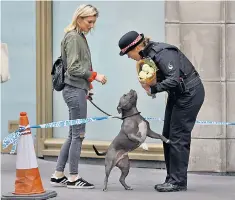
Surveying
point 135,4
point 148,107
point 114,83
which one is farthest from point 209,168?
point 135,4

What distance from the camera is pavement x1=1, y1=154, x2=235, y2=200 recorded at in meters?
6.82

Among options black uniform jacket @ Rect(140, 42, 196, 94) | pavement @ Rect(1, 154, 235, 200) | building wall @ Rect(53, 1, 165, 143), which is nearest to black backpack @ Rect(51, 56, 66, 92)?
black uniform jacket @ Rect(140, 42, 196, 94)

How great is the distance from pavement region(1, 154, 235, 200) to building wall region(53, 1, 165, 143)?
0.59m

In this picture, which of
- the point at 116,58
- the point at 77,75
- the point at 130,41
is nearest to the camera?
the point at 130,41

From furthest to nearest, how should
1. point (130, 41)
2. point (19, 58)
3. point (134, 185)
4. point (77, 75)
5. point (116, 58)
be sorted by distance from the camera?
point (19, 58) < point (116, 58) < point (134, 185) < point (77, 75) < point (130, 41)

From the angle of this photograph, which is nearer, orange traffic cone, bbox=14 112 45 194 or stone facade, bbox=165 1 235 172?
orange traffic cone, bbox=14 112 45 194

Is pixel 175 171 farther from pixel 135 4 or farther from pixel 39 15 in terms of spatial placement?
pixel 39 15

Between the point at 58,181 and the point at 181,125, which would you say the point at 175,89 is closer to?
the point at 181,125

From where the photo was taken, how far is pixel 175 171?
696cm

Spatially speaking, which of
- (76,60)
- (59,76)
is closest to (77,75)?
(76,60)

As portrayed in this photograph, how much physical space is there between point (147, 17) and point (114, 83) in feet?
3.05

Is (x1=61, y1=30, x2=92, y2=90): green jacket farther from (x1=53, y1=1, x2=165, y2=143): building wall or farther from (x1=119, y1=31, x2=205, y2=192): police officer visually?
(x1=53, y1=1, x2=165, y2=143): building wall

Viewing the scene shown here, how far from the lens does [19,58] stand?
9.78m

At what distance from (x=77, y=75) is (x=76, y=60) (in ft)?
0.48
